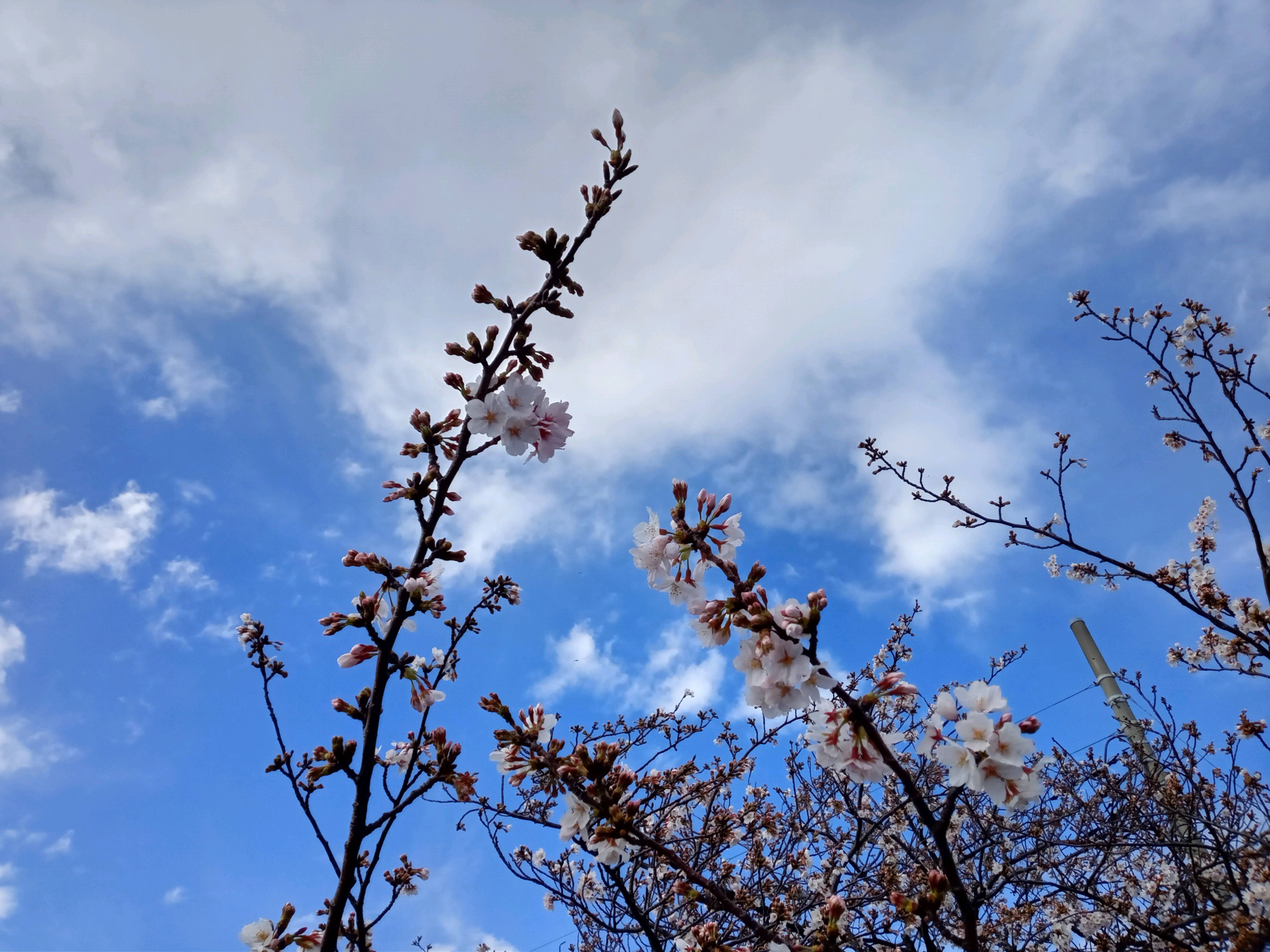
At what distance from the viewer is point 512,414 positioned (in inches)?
86.1

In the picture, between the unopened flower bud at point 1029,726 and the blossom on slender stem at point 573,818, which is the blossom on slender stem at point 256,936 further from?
the unopened flower bud at point 1029,726

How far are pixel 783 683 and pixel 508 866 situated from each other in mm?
3906

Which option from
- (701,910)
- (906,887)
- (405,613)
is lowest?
(906,887)

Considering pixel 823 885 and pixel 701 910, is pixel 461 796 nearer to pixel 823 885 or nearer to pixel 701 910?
pixel 701 910

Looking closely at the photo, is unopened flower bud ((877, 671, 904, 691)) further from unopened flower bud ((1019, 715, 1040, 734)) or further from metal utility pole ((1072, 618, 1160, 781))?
metal utility pole ((1072, 618, 1160, 781))

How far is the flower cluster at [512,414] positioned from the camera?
2191 millimetres

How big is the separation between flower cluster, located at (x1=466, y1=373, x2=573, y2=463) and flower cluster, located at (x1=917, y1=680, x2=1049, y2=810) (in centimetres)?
149

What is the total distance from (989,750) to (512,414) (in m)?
1.70

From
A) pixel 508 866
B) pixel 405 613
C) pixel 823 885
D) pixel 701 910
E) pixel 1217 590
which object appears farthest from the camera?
pixel 823 885

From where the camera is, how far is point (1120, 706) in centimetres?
783

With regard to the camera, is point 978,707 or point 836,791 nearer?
point 978,707

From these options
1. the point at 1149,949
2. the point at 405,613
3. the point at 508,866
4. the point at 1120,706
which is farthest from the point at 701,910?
the point at 1120,706

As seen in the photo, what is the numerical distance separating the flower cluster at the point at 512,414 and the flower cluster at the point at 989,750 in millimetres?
1495

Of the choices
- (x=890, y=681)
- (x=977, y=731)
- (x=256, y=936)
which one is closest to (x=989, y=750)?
(x=977, y=731)
